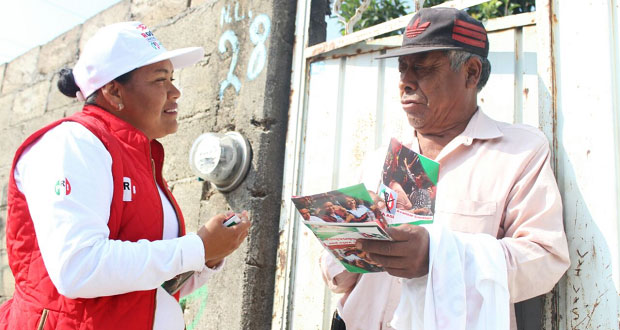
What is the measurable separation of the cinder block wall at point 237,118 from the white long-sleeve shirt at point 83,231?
122cm

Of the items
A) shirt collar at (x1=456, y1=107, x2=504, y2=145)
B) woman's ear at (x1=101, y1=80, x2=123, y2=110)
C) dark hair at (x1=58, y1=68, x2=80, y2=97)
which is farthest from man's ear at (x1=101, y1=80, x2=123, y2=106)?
shirt collar at (x1=456, y1=107, x2=504, y2=145)

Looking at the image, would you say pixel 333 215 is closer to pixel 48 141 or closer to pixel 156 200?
pixel 156 200

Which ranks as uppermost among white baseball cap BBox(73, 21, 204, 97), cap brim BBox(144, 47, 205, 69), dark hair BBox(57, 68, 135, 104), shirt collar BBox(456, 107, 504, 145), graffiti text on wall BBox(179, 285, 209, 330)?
cap brim BBox(144, 47, 205, 69)

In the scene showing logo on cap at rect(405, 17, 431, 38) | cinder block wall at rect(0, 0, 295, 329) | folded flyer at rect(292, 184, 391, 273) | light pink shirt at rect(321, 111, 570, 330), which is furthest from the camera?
cinder block wall at rect(0, 0, 295, 329)

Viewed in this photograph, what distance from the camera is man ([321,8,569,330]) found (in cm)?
146

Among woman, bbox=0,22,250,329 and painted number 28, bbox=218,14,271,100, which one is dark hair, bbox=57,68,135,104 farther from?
painted number 28, bbox=218,14,271,100

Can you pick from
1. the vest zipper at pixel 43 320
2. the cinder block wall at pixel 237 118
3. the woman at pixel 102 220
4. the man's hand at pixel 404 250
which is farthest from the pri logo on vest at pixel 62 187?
the cinder block wall at pixel 237 118

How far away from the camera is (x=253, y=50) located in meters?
3.15

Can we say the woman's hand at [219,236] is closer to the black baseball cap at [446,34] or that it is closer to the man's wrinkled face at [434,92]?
the man's wrinkled face at [434,92]

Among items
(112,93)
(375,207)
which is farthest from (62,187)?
(375,207)

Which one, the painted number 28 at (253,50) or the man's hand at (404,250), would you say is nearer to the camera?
the man's hand at (404,250)

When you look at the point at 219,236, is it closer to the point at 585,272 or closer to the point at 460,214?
the point at 460,214

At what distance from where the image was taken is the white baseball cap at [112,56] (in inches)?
70.9

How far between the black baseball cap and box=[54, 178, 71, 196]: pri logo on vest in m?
1.14
